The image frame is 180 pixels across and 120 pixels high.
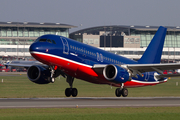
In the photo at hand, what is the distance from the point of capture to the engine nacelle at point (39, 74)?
35.3m

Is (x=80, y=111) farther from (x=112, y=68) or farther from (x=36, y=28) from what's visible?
(x=36, y=28)

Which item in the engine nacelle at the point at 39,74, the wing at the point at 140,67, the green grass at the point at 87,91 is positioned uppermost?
the wing at the point at 140,67

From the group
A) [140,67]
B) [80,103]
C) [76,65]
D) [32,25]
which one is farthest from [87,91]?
[32,25]

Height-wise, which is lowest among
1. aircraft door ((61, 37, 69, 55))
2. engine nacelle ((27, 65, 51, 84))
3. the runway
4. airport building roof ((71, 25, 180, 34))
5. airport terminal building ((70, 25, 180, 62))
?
the runway

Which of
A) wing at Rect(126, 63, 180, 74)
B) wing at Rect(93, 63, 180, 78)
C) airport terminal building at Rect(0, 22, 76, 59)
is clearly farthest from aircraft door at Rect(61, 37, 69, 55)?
airport terminal building at Rect(0, 22, 76, 59)

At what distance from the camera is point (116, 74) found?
32500 mm

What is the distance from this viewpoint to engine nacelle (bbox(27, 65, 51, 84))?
1390 inches

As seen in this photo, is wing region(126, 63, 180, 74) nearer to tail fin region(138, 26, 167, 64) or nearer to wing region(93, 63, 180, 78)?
wing region(93, 63, 180, 78)

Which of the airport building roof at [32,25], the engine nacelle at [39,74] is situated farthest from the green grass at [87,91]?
the airport building roof at [32,25]

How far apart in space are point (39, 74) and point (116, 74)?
28.3 ft

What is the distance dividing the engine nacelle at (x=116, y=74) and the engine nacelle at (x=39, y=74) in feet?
21.2

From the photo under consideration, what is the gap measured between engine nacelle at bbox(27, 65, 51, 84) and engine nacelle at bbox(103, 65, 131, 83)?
6449 mm

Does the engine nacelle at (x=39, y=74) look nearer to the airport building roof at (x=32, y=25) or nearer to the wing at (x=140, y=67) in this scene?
the wing at (x=140, y=67)

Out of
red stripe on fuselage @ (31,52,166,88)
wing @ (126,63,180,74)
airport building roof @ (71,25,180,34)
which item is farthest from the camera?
airport building roof @ (71,25,180,34)
